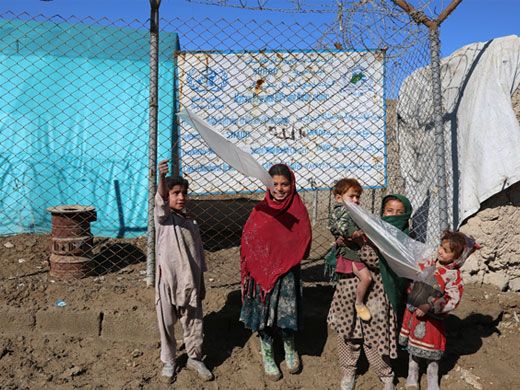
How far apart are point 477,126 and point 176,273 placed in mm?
2881

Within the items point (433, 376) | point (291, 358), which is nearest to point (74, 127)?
point (291, 358)

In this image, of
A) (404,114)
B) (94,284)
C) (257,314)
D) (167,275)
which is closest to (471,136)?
(404,114)

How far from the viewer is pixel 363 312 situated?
2.83 metres

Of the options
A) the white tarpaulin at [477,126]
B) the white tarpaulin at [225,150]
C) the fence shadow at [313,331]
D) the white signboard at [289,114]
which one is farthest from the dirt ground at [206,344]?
the white tarpaulin at [225,150]

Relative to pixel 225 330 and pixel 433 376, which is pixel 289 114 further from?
pixel 433 376

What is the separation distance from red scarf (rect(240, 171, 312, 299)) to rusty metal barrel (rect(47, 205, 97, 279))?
2.25m

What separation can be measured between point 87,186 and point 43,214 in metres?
0.68

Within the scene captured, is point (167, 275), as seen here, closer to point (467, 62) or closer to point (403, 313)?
point (403, 313)

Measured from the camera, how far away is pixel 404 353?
343cm

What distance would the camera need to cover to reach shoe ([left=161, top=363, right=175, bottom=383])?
3.03 metres

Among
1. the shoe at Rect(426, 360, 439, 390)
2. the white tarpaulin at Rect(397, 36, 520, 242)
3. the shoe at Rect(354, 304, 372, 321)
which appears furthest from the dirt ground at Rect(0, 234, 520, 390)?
the white tarpaulin at Rect(397, 36, 520, 242)

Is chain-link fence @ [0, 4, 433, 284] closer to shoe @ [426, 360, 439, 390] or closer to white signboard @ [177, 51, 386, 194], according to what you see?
white signboard @ [177, 51, 386, 194]

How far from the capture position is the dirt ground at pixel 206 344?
3.12m

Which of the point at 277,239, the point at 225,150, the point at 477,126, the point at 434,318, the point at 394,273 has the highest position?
the point at 477,126
